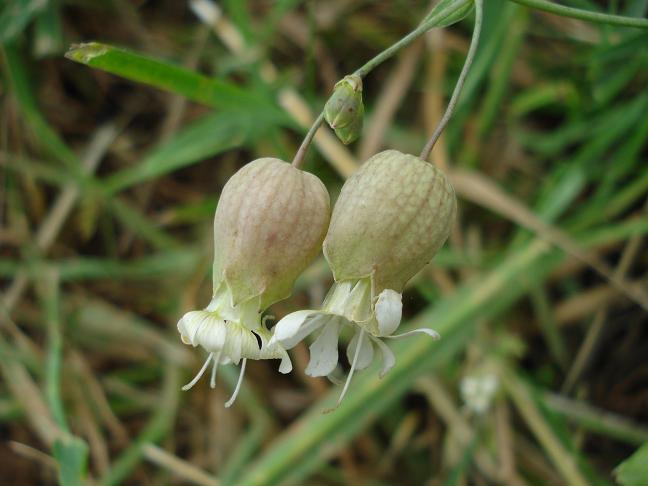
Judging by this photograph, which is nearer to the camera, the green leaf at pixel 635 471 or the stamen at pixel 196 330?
the stamen at pixel 196 330

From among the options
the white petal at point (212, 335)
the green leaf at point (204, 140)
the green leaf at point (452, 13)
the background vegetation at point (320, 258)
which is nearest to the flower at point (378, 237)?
the white petal at point (212, 335)

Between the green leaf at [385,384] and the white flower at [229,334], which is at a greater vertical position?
the white flower at [229,334]

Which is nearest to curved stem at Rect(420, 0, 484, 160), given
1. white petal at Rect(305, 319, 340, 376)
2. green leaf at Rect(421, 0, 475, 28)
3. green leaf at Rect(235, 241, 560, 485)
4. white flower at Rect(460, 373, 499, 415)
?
green leaf at Rect(421, 0, 475, 28)

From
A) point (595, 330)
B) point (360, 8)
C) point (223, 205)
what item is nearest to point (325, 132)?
point (360, 8)

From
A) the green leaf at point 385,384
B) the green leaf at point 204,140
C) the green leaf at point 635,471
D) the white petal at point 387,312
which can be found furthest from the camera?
the green leaf at point 204,140

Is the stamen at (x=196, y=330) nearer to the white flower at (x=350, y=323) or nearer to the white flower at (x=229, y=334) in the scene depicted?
the white flower at (x=229, y=334)

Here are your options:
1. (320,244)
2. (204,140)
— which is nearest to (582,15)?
(320,244)

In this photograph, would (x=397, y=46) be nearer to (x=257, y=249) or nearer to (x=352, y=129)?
(x=352, y=129)
